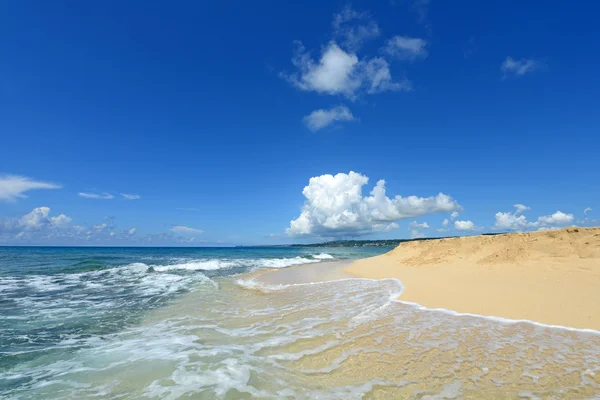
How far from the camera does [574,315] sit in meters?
7.14

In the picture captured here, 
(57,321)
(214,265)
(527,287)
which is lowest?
(214,265)

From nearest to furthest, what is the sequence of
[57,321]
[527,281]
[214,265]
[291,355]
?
[291,355], [57,321], [527,281], [214,265]

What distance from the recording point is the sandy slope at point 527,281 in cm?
776

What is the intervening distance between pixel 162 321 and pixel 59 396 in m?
4.41

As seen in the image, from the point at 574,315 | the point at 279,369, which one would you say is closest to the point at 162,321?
the point at 279,369

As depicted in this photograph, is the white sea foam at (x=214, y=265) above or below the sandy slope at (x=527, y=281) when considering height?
below

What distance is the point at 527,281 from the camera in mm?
10922

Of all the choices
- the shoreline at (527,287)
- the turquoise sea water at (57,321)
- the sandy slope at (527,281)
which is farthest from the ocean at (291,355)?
the sandy slope at (527,281)

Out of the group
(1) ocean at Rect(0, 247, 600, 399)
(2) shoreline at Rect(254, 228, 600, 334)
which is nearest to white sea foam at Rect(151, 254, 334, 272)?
(1) ocean at Rect(0, 247, 600, 399)

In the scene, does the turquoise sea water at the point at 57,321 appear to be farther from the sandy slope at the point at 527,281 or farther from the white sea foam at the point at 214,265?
the white sea foam at the point at 214,265

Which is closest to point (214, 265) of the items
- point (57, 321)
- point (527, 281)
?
point (57, 321)

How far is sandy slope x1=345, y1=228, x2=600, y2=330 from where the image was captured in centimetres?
776

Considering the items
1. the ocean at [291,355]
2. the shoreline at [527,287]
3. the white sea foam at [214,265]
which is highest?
the shoreline at [527,287]

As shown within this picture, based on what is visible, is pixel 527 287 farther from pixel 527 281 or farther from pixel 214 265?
pixel 214 265
